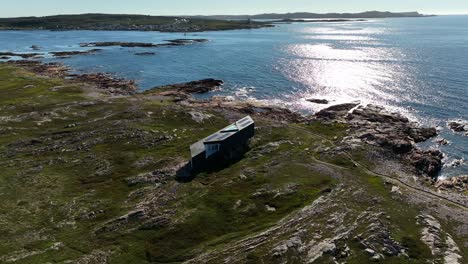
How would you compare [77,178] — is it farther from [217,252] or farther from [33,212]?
[217,252]

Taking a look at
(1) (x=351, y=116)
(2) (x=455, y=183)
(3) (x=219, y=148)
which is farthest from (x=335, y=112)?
(3) (x=219, y=148)

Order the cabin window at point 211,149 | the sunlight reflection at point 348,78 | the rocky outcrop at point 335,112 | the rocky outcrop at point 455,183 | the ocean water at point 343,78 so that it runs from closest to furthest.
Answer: the rocky outcrop at point 455,183
the cabin window at point 211,149
the rocky outcrop at point 335,112
the ocean water at point 343,78
the sunlight reflection at point 348,78

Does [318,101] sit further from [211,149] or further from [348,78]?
[211,149]

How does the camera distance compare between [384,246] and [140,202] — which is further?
[140,202]

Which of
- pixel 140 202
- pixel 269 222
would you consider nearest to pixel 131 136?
pixel 140 202

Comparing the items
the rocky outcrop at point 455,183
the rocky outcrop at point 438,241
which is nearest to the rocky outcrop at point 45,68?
the rocky outcrop at point 455,183

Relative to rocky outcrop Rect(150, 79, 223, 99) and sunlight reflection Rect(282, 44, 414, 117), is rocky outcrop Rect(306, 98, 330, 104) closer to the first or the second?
sunlight reflection Rect(282, 44, 414, 117)

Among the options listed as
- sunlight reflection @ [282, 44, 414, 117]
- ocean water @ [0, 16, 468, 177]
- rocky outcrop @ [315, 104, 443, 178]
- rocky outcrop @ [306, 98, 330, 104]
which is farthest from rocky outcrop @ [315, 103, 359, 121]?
rocky outcrop @ [306, 98, 330, 104]

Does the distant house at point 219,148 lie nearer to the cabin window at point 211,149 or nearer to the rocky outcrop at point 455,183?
the cabin window at point 211,149
